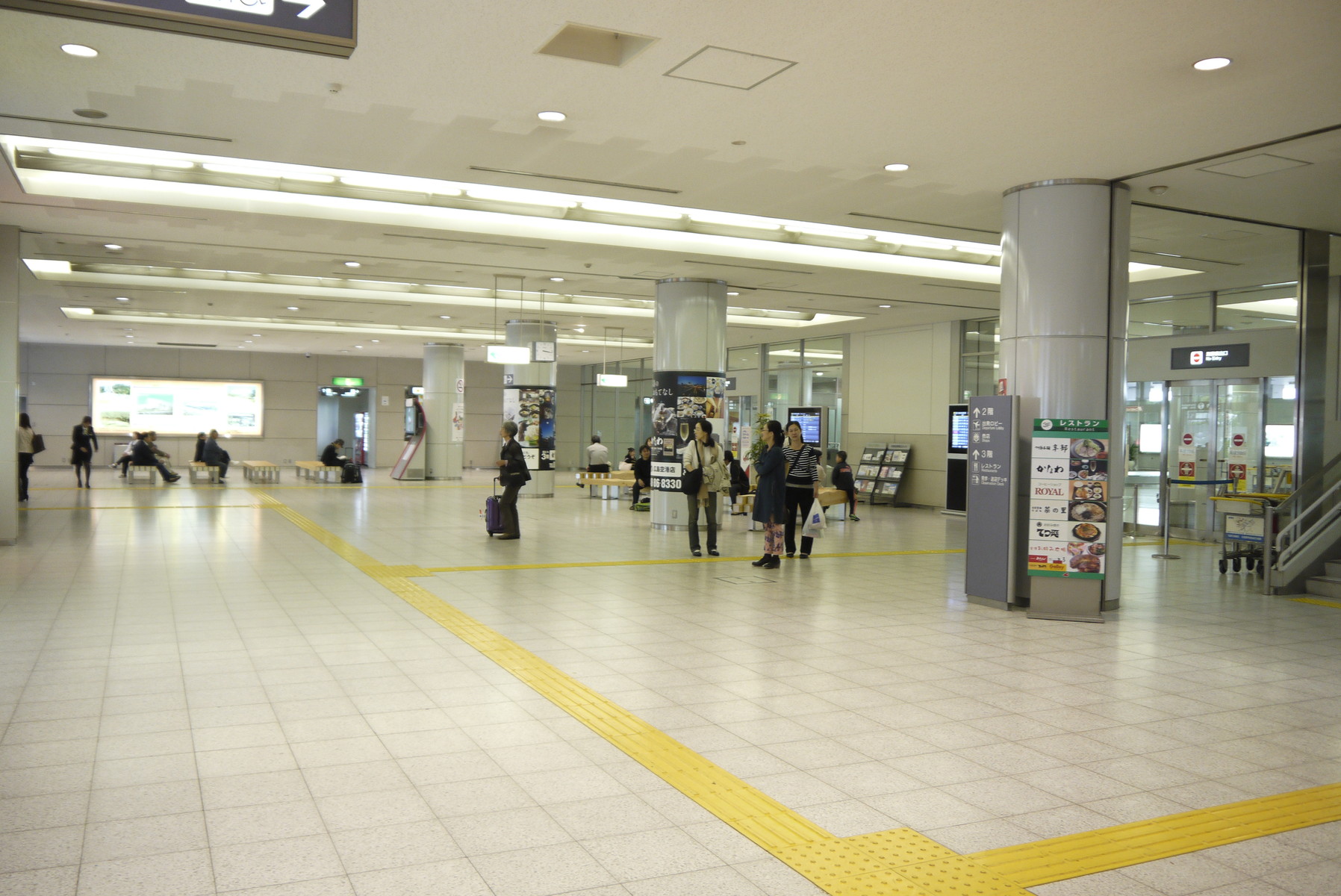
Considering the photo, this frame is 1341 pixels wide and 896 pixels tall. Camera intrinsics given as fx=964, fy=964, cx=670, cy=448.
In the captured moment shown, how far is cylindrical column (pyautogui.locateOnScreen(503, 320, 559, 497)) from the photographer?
19781 mm

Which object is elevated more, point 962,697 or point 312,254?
point 312,254

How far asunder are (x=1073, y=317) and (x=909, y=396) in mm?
12370

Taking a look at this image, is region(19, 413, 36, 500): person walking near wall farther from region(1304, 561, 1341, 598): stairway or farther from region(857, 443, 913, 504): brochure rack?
region(1304, 561, 1341, 598): stairway

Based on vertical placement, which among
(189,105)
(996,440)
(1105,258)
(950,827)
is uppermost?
(189,105)

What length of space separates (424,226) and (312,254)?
285 centimetres

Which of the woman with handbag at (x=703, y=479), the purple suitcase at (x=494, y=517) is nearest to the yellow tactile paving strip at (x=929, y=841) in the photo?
the woman with handbag at (x=703, y=479)

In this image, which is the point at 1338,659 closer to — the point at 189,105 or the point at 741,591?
the point at 741,591

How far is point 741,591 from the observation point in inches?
360

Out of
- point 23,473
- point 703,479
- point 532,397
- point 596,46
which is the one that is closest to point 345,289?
point 532,397

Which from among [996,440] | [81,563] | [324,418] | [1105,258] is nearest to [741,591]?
[996,440]

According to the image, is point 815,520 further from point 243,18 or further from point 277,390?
point 277,390

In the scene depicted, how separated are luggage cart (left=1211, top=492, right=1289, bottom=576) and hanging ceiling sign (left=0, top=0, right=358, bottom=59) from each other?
10.7 metres

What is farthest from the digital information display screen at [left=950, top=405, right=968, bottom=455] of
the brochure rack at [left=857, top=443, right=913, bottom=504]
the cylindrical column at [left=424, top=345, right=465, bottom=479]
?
the cylindrical column at [left=424, top=345, right=465, bottom=479]

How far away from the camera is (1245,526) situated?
10859mm
